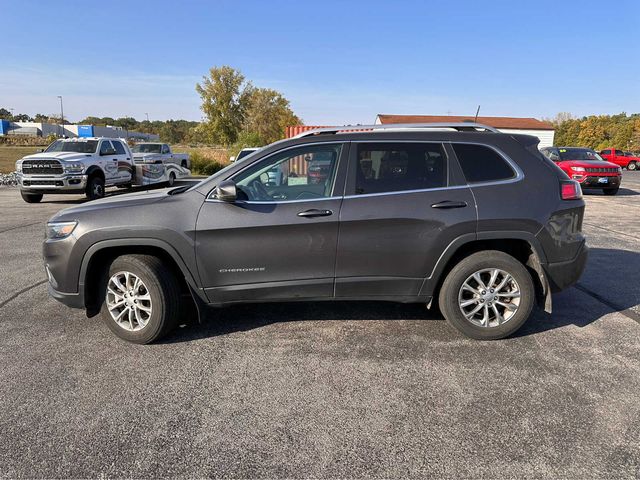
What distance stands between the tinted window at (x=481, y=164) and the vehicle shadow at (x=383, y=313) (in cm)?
148

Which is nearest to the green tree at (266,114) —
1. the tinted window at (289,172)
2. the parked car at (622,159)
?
the parked car at (622,159)

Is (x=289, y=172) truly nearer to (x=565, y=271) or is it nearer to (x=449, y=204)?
(x=449, y=204)

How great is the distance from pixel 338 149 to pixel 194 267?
1626 mm

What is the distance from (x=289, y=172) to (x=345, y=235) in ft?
2.69

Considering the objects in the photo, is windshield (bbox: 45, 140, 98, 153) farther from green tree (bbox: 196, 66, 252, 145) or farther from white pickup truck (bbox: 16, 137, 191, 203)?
green tree (bbox: 196, 66, 252, 145)

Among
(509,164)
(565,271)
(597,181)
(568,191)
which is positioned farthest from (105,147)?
(597,181)

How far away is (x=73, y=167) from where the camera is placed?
13289mm

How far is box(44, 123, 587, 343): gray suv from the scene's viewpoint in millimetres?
3670

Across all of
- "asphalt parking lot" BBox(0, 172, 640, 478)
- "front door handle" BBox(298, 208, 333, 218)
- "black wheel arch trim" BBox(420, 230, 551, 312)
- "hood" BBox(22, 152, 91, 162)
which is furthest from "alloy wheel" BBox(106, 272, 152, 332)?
"hood" BBox(22, 152, 91, 162)

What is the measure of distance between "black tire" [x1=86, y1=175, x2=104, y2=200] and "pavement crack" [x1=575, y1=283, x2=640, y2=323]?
542 inches

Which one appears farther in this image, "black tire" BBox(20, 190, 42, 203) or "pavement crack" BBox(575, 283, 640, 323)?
"black tire" BBox(20, 190, 42, 203)

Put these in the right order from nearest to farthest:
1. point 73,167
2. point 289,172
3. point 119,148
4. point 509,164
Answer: point 509,164, point 289,172, point 73,167, point 119,148

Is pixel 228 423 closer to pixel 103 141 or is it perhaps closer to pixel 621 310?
pixel 621 310

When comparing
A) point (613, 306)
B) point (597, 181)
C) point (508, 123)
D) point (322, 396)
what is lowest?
point (322, 396)
